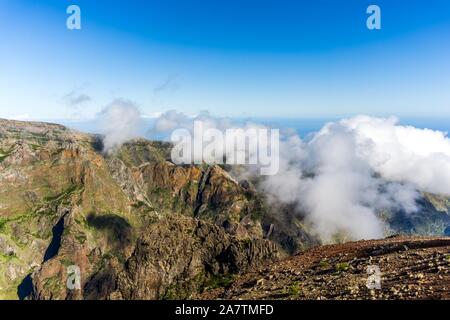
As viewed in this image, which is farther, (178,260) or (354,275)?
(178,260)

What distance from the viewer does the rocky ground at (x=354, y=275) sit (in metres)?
26.2

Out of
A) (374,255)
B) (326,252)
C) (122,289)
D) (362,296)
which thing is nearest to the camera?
(362,296)

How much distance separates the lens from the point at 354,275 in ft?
102

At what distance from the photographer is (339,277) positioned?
31.6m

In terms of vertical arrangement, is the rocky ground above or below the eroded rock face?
above

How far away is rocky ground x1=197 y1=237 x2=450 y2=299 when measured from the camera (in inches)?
1033

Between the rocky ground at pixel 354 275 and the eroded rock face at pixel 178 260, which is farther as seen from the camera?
the eroded rock face at pixel 178 260

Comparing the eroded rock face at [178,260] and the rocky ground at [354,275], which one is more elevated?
the rocky ground at [354,275]

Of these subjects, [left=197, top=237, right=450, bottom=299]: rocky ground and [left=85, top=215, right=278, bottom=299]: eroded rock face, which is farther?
[left=85, top=215, right=278, bottom=299]: eroded rock face

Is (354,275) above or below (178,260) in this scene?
above
